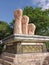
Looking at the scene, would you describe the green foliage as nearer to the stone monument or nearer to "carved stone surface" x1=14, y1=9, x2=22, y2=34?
"carved stone surface" x1=14, y1=9, x2=22, y2=34

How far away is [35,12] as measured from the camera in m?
26.5

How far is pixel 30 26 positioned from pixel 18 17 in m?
1.29

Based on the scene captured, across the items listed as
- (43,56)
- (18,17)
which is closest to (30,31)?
(18,17)

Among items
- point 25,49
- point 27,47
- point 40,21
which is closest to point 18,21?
point 27,47

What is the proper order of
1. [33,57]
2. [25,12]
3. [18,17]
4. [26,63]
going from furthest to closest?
[25,12]
[18,17]
[33,57]
[26,63]

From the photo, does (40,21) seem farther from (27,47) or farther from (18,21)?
(27,47)

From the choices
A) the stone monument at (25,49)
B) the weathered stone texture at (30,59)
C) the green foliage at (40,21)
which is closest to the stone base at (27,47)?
the stone monument at (25,49)

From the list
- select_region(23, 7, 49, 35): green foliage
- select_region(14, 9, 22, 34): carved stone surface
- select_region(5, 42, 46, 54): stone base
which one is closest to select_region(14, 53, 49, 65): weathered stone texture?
select_region(5, 42, 46, 54): stone base

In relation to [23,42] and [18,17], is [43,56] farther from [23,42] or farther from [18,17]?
[18,17]

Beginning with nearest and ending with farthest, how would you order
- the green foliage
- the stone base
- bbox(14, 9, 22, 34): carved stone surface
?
the stone base < bbox(14, 9, 22, 34): carved stone surface < the green foliage

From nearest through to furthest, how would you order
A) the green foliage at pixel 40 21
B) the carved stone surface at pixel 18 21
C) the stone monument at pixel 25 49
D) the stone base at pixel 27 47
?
the stone monument at pixel 25 49, the stone base at pixel 27 47, the carved stone surface at pixel 18 21, the green foliage at pixel 40 21

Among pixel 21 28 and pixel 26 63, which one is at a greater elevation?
pixel 21 28

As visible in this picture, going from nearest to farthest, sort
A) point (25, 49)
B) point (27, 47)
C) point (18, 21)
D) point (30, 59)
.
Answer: point (30, 59)
point (25, 49)
point (27, 47)
point (18, 21)

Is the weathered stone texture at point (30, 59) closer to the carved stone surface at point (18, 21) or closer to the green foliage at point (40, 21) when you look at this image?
the carved stone surface at point (18, 21)
